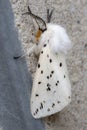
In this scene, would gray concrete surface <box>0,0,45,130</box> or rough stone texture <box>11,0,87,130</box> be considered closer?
gray concrete surface <box>0,0,45,130</box>

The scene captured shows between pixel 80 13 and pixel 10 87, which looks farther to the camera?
pixel 80 13

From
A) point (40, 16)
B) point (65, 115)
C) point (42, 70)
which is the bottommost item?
point (65, 115)

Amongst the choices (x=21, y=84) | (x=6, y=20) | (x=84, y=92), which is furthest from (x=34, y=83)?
(x=84, y=92)

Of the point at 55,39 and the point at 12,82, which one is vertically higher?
the point at 55,39

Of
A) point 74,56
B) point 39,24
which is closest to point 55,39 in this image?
point 39,24

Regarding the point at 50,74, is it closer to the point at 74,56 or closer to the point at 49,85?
the point at 49,85

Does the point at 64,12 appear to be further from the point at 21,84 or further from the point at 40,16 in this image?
the point at 21,84

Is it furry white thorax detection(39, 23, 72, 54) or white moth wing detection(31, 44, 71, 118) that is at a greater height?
furry white thorax detection(39, 23, 72, 54)
